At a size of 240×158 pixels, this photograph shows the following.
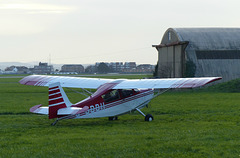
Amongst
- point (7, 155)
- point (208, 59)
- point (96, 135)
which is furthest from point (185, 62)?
point (7, 155)

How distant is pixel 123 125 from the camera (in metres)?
15.3

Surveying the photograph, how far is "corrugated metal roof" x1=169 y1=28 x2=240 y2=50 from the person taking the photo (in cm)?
4006

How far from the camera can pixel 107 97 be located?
15977 mm

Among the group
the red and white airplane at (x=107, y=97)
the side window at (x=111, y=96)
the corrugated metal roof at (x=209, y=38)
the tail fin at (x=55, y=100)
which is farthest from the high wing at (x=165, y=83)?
the corrugated metal roof at (x=209, y=38)

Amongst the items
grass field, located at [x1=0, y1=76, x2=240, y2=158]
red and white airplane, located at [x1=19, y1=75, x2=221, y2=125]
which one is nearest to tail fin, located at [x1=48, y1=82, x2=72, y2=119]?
red and white airplane, located at [x1=19, y1=75, x2=221, y2=125]

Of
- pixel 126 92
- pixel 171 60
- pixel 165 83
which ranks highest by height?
pixel 171 60

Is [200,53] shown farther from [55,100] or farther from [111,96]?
[55,100]

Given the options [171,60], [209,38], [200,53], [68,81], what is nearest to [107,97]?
[68,81]

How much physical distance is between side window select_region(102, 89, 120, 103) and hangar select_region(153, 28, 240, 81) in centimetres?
2284

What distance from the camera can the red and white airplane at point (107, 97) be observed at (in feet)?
47.2

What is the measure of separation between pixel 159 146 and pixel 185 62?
95.3ft

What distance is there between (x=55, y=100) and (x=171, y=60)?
28.0m

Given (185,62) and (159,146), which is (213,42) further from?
(159,146)

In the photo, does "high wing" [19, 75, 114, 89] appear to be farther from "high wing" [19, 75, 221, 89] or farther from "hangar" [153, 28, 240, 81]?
"hangar" [153, 28, 240, 81]
